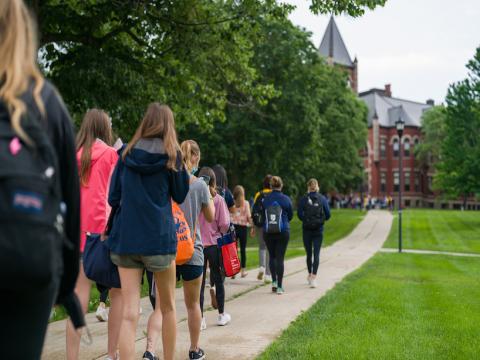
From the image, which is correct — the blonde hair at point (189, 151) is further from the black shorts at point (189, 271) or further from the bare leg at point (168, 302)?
the bare leg at point (168, 302)

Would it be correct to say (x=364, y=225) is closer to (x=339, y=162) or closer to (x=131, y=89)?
(x=339, y=162)

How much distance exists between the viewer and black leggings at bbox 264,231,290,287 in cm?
1110

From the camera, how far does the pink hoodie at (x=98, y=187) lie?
17.3 ft

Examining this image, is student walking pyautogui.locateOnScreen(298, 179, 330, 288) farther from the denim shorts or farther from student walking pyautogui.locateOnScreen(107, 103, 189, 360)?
the denim shorts

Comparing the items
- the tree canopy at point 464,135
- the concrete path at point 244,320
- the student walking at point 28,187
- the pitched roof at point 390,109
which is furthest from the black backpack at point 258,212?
the pitched roof at point 390,109

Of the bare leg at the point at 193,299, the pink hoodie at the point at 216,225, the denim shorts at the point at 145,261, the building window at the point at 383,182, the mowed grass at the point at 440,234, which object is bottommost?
the mowed grass at the point at 440,234

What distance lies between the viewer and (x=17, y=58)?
2.14m

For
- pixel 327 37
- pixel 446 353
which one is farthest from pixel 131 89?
pixel 327 37

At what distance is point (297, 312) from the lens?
914 cm

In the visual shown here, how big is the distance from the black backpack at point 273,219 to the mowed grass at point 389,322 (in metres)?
1.45

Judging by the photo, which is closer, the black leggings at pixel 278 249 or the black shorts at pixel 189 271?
the black shorts at pixel 189 271

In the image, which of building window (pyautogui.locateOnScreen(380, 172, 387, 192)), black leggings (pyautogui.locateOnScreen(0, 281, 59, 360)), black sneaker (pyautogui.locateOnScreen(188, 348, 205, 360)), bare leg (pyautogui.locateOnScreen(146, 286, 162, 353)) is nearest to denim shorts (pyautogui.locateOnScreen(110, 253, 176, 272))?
bare leg (pyautogui.locateOnScreen(146, 286, 162, 353))

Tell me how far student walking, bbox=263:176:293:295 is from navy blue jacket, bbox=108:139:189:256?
6452 millimetres

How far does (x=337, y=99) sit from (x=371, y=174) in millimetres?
57221
